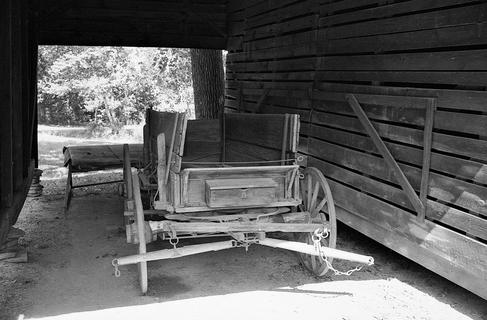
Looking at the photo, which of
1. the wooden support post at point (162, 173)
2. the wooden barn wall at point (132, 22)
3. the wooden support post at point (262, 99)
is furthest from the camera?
the wooden barn wall at point (132, 22)

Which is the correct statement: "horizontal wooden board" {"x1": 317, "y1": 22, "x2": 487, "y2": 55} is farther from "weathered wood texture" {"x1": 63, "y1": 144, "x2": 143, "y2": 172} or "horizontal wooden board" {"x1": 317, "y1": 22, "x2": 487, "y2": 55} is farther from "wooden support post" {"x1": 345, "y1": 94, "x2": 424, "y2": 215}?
"weathered wood texture" {"x1": 63, "y1": 144, "x2": 143, "y2": 172}

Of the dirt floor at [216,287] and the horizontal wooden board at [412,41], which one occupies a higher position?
the horizontal wooden board at [412,41]

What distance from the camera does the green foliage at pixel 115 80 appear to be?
26031 millimetres

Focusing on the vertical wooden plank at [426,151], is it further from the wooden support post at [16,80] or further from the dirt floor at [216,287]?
the wooden support post at [16,80]

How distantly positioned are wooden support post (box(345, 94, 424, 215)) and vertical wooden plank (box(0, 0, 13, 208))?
12.9ft

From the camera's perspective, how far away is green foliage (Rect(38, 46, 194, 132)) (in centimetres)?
2603

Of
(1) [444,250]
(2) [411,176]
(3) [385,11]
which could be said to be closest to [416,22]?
(3) [385,11]

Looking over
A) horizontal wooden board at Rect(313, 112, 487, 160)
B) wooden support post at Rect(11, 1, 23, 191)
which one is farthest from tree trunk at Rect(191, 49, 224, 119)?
wooden support post at Rect(11, 1, 23, 191)

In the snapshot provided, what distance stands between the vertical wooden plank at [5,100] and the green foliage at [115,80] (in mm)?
20705

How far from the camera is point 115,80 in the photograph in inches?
1021

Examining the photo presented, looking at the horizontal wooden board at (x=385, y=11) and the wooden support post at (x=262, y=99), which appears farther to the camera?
the wooden support post at (x=262, y=99)

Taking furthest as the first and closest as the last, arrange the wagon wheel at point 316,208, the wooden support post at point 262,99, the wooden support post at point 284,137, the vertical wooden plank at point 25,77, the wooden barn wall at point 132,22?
1. the wooden barn wall at point 132,22
2. the wooden support post at point 262,99
3. the vertical wooden plank at point 25,77
4. the wooden support post at point 284,137
5. the wagon wheel at point 316,208

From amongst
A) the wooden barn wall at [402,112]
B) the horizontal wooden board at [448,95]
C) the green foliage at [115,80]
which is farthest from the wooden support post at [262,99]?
the green foliage at [115,80]

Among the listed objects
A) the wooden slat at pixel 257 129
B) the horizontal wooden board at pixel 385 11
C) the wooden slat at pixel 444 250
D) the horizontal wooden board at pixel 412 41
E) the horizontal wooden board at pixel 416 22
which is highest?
the horizontal wooden board at pixel 385 11
